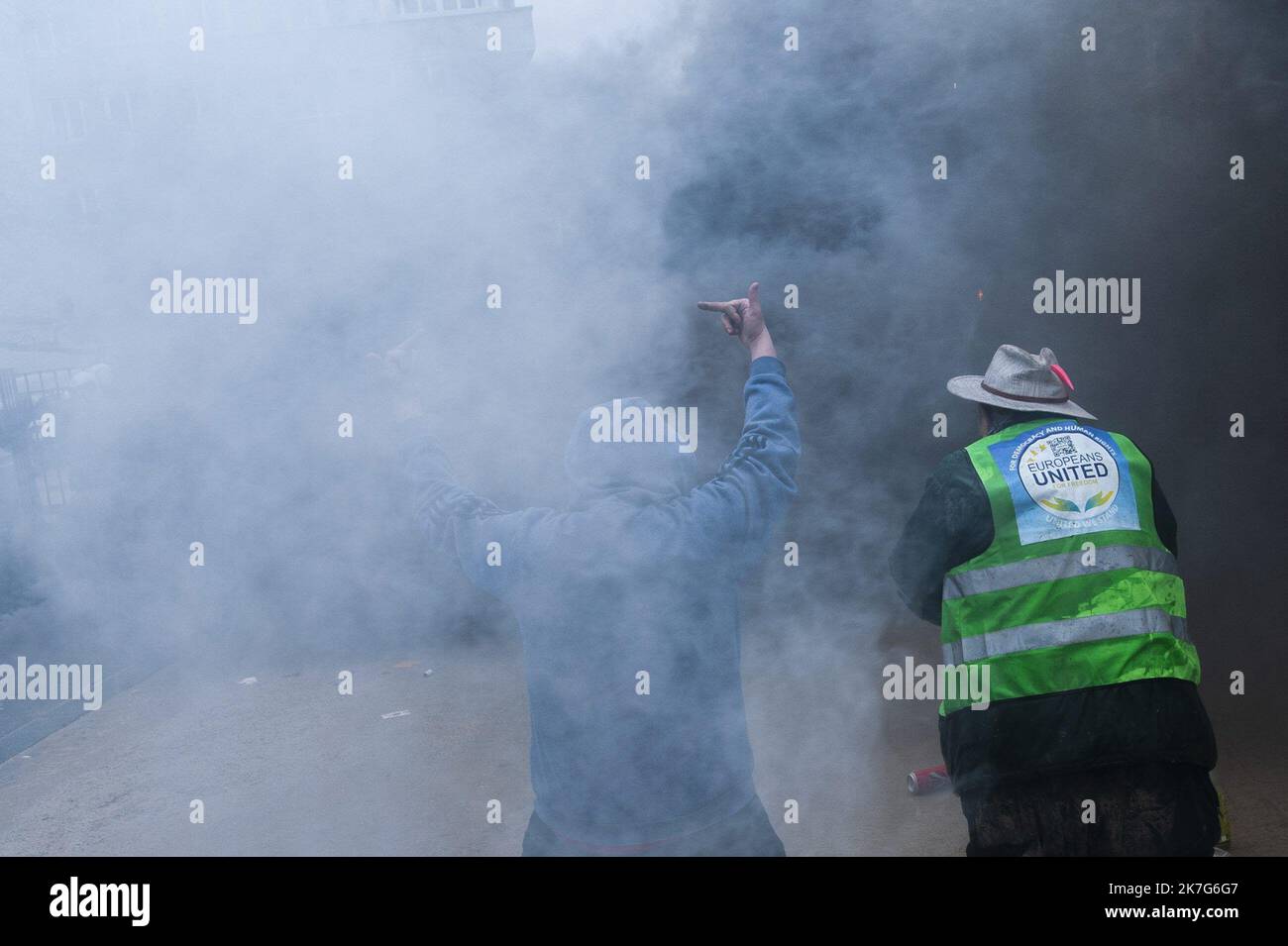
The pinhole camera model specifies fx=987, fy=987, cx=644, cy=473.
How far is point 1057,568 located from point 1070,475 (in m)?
0.21

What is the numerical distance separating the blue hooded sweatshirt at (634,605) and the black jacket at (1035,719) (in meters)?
0.37

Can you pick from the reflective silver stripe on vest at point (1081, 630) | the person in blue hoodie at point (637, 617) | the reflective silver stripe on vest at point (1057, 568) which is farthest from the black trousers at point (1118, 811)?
the person in blue hoodie at point (637, 617)

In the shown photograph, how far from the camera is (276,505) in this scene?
313 cm

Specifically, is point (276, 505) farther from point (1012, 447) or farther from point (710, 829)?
point (1012, 447)

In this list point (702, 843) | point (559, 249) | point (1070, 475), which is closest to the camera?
point (702, 843)

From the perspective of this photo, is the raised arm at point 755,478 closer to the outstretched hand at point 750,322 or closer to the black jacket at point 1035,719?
the outstretched hand at point 750,322

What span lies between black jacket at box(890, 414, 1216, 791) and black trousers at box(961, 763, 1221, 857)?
4cm

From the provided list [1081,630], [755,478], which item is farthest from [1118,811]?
[755,478]

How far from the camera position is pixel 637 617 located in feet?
6.93

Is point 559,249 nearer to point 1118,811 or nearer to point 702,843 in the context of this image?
point 702,843

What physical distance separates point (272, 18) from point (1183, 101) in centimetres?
318

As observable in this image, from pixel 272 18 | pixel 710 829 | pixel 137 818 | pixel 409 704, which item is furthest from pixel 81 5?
pixel 409 704

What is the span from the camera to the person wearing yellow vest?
210 centimetres

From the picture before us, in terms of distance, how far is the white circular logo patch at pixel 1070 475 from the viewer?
7.04 feet
